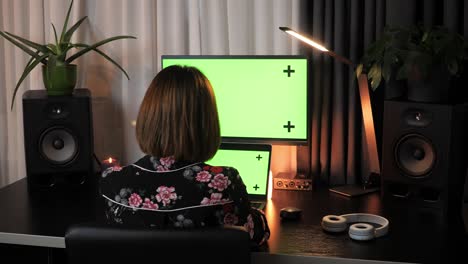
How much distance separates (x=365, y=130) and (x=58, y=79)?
110 cm

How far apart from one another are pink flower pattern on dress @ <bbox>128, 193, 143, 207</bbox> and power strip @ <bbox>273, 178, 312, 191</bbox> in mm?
846

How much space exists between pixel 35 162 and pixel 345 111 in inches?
43.6

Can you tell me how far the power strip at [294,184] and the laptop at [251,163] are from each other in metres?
0.14

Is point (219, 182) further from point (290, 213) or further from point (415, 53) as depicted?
point (415, 53)

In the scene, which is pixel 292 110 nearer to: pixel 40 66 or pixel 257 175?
pixel 257 175

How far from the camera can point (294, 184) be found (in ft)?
7.86

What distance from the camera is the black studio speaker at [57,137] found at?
95.6 inches

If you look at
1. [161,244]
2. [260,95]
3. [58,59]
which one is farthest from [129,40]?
[161,244]

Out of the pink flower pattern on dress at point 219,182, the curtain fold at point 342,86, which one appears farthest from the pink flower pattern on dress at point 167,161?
the curtain fold at point 342,86

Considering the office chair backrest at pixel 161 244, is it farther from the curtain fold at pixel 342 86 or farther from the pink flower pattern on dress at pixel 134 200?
the curtain fold at pixel 342 86

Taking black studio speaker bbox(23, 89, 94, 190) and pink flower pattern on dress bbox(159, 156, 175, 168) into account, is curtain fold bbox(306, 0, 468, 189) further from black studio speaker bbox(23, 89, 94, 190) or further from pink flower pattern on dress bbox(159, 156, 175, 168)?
pink flower pattern on dress bbox(159, 156, 175, 168)

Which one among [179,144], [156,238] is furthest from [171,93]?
[156,238]

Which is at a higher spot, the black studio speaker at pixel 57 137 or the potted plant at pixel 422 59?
the potted plant at pixel 422 59

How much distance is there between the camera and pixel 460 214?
210 cm
